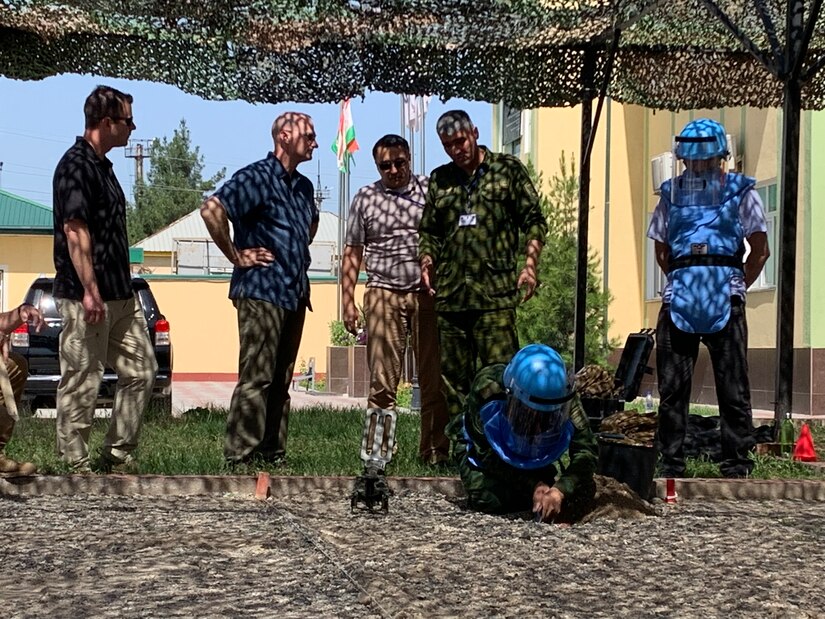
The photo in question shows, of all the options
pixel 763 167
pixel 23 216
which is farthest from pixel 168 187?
pixel 763 167

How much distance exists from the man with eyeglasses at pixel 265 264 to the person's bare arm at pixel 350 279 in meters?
0.26

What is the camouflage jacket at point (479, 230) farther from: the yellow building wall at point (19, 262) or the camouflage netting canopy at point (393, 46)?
the yellow building wall at point (19, 262)

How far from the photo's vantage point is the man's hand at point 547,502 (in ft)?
22.3

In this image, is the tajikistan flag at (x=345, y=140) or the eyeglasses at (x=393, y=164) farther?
the tajikistan flag at (x=345, y=140)

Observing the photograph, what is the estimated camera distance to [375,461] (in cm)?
711

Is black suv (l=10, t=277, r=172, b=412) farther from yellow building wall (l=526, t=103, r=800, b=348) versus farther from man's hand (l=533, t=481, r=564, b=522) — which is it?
yellow building wall (l=526, t=103, r=800, b=348)

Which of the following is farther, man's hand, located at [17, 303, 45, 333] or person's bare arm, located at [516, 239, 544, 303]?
person's bare arm, located at [516, 239, 544, 303]

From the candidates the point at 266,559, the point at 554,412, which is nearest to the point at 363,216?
the point at 554,412

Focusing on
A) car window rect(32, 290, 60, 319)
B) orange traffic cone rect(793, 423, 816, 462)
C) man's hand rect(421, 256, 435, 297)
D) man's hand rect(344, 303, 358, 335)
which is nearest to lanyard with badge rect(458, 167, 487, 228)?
man's hand rect(421, 256, 435, 297)

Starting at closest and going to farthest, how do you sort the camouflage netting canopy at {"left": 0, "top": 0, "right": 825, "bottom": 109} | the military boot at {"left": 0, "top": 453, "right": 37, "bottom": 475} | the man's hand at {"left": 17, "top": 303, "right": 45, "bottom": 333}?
the man's hand at {"left": 17, "top": 303, "right": 45, "bottom": 333} → the military boot at {"left": 0, "top": 453, "right": 37, "bottom": 475} → the camouflage netting canopy at {"left": 0, "top": 0, "right": 825, "bottom": 109}

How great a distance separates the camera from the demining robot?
7082 millimetres

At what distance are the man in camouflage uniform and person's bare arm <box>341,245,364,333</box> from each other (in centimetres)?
53

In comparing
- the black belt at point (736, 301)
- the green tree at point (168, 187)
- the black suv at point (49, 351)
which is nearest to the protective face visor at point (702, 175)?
the black belt at point (736, 301)

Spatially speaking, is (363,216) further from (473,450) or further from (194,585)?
(194,585)
